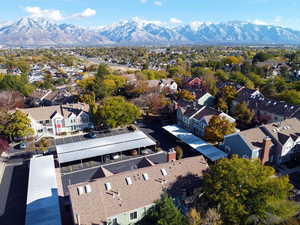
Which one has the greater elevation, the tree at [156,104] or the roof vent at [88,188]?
the tree at [156,104]

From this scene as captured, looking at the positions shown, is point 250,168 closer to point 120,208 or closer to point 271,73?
point 120,208

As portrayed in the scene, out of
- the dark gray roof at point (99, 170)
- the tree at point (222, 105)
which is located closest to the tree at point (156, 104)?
the tree at point (222, 105)

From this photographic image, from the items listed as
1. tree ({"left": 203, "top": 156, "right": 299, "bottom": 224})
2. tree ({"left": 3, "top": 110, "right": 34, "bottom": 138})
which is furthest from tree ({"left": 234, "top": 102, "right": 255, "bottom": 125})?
tree ({"left": 3, "top": 110, "right": 34, "bottom": 138})

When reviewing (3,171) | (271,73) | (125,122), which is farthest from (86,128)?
(271,73)

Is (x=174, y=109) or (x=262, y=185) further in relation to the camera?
(x=174, y=109)

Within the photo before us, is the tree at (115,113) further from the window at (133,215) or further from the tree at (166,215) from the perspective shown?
the tree at (166,215)

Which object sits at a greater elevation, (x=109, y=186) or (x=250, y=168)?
(x=250, y=168)
